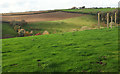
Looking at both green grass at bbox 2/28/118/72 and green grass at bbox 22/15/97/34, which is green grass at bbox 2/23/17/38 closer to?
green grass at bbox 22/15/97/34

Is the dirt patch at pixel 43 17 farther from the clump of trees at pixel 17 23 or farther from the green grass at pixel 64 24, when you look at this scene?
the clump of trees at pixel 17 23

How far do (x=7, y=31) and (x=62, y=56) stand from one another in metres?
24.4

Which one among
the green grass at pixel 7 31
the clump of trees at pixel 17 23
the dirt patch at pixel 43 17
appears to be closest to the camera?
the green grass at pixel 7 31

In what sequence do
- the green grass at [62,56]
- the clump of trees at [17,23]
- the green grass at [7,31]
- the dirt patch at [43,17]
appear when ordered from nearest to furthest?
the green grass at [62,56]
the green grass at [7,31]
the clump of trees at [17,23]
the dirt patch at [43,17]

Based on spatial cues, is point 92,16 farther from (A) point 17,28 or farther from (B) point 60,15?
(A) point 17,28

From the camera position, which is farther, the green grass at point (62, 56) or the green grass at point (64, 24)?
the green grass at point (64, 24)

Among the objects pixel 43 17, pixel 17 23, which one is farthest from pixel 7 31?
pixel 43 17

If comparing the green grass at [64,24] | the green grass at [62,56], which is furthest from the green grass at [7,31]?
the green grass at [62,56]

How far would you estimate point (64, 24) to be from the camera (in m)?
44.9

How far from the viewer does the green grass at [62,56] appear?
585 inches

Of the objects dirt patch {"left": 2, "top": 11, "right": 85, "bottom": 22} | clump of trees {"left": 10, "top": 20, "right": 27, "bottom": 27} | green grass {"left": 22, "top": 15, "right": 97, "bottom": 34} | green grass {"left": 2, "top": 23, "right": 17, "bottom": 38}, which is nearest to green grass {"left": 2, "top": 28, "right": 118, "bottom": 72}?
green grass {"left": 2, "top": 23, "right": 17, "bottom": 38}

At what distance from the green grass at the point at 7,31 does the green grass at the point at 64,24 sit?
367 centimetres

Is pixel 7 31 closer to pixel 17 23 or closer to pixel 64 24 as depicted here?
pixel 17 23

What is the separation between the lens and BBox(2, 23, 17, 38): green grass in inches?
1414
